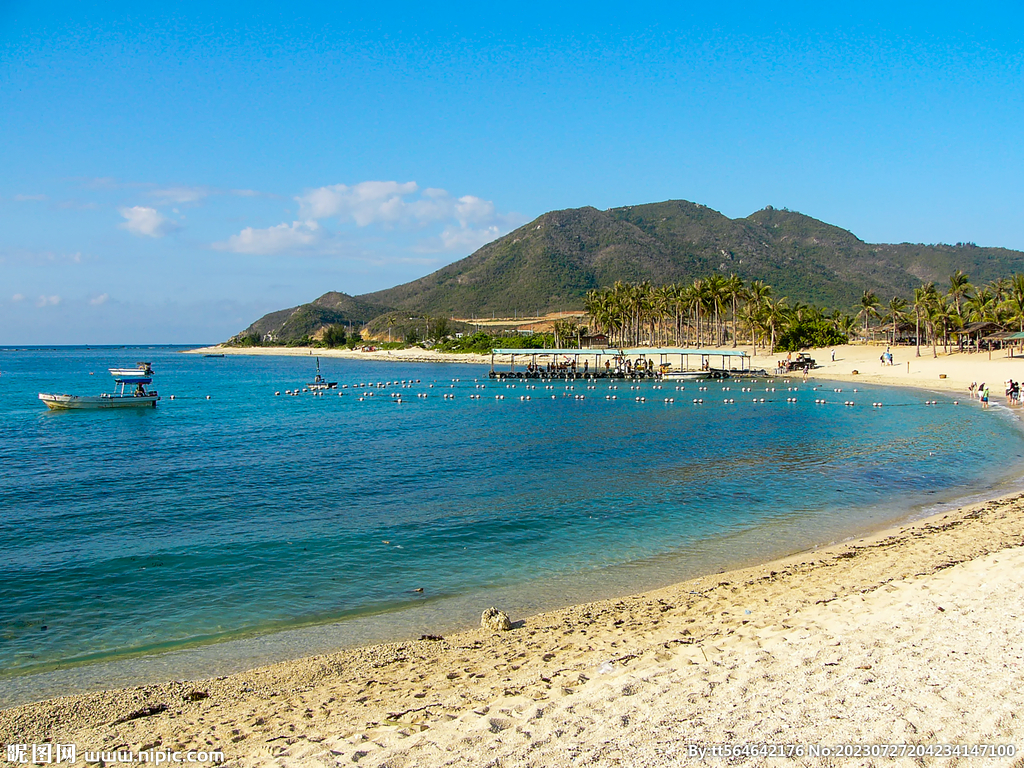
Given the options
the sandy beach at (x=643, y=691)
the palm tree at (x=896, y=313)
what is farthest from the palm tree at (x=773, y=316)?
the sandy beach at (x=643, y=691)

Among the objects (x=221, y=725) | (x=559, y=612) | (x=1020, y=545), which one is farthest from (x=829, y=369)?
(x=221, y=725)

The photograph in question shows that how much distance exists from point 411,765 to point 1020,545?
11890mm

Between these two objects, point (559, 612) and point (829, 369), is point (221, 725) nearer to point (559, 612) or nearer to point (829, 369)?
point (559, 612)

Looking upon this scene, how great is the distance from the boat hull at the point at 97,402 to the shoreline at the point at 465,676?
4346 cm

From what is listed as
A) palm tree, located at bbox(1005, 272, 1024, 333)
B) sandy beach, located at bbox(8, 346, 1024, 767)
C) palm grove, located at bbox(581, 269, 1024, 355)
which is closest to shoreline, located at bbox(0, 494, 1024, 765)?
sandy beach, located at bbox(8, 346, 1024, 767)

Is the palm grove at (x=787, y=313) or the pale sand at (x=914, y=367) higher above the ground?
the palm grove at (x=787, y=313)

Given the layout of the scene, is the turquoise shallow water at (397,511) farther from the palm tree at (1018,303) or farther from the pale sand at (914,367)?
the palm tree at (1018,303)

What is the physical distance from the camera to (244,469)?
2356cm

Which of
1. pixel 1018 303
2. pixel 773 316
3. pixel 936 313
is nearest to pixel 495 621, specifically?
pixel 936 313

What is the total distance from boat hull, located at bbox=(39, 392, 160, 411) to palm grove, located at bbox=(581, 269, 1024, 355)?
70.8 meters

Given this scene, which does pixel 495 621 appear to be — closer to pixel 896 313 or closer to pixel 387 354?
pixel 896 313

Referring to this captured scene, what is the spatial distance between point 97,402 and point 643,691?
48654mm

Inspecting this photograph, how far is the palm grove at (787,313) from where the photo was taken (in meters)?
76.2

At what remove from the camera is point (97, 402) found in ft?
149
